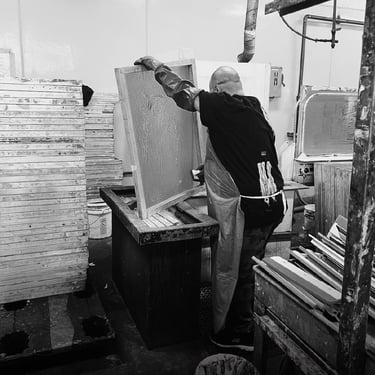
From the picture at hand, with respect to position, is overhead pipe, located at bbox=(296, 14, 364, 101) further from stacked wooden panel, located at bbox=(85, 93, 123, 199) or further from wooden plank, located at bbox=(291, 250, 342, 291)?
wooden plank, located at bbox=(291, 250, 342, 291)

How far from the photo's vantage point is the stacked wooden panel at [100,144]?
3.96m

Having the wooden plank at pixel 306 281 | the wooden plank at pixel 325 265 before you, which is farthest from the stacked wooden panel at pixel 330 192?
the wooden plank at pixel 306 281

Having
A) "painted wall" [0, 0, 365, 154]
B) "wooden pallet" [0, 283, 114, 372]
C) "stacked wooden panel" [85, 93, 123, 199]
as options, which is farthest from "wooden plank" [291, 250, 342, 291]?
"painted wall" [0, 0, 365, 154]

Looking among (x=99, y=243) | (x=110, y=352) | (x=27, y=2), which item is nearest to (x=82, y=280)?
(x=110, y=352)

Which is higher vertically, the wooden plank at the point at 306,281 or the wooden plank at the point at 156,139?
the wooden plank at the point at 156,139

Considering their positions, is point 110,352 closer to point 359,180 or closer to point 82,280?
point 82,280

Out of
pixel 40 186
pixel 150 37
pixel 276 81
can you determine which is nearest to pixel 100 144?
pixel 150 37

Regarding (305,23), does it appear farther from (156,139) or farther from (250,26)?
(156,139)

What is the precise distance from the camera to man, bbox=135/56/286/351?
2.03 meters

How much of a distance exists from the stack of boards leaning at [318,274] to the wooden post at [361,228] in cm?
15

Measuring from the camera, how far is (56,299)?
2416 millimetres

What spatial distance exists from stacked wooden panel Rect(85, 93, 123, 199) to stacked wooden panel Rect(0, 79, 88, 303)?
1.62 meters

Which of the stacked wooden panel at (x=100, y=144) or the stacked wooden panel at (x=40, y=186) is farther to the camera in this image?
the stacked wooden panel at (x=100, y=144)

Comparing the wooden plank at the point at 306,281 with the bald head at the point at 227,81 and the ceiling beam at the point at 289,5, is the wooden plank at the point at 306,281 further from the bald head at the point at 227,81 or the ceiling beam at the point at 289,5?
the bald head at the point at 227,81
